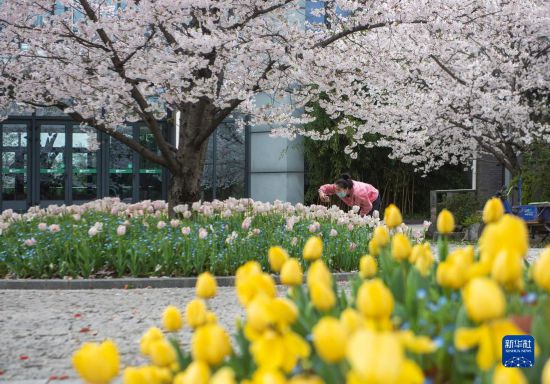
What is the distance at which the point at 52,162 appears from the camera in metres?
20.0

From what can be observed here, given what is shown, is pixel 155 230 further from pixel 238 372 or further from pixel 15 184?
pixel 15 184

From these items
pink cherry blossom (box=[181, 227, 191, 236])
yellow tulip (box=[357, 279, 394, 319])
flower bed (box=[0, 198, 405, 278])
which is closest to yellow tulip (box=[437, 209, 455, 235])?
yellow tulip (box=[357, 279, 394, 319])

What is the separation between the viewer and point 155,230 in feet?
29.4

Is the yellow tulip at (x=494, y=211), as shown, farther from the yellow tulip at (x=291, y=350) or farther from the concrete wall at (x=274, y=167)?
the concrete wall at (x=274, y=167)

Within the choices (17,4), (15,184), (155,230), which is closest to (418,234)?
(155,230)

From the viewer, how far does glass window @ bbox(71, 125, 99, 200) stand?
20.2 meters

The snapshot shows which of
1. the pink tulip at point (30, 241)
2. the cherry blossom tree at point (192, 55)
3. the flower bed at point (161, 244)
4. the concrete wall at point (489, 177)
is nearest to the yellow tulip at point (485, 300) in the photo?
the flower bed at point (161, 244)

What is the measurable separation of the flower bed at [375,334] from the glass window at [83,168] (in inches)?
750

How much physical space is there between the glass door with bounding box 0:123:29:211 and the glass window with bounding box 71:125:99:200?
146cm

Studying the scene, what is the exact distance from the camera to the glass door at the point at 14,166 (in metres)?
19.9

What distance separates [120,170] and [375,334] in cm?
2027

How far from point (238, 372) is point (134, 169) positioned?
19.5m

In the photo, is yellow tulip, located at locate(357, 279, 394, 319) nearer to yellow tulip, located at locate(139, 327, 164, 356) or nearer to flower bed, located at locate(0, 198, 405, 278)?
yellow tulip, located at locate(139, 327, 164, 356)

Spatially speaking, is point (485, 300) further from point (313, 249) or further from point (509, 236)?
point (313, 249)
